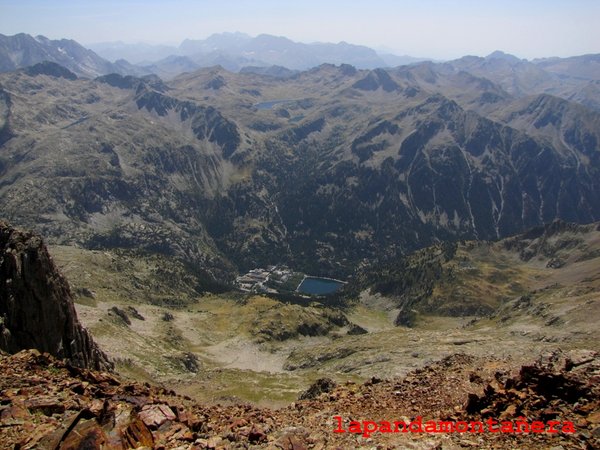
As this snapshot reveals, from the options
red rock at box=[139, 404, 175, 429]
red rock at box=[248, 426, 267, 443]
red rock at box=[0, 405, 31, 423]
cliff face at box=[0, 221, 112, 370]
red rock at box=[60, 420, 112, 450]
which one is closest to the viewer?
red rock at box=[60, 420, 112, 450]

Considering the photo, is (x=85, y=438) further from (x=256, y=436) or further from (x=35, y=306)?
(x=35, y=306)

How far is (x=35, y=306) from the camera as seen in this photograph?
2354 inches

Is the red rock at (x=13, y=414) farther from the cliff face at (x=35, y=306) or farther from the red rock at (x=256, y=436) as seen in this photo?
the cliff face at (x=35, y=306)

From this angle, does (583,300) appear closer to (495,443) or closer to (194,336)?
(194,336)

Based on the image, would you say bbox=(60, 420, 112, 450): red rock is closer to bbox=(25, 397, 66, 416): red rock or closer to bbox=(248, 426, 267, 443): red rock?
bbox=(25, 397, 66, 416): red rock

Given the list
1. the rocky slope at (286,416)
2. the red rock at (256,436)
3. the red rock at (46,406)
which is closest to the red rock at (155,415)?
the rocky slope at (286,416)

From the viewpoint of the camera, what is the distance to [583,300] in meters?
171

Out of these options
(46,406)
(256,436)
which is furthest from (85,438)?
(256,436)

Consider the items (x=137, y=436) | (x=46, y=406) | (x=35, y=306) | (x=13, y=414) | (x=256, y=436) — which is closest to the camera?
(x=137, y=436)

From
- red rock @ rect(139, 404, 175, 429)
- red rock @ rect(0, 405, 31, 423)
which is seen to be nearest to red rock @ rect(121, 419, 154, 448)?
red rock @ rect(139, 404, 175, 429)

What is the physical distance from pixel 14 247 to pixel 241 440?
51172 mm

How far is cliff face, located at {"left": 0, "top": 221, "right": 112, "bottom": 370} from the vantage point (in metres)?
56.3

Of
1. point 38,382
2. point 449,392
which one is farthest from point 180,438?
point 449,392

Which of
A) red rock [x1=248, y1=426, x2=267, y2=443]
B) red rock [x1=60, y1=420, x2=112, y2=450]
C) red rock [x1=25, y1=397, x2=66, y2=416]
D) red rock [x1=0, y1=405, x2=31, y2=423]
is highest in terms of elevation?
red rock [x1=60, y1=420, x2=112, y2=450]
